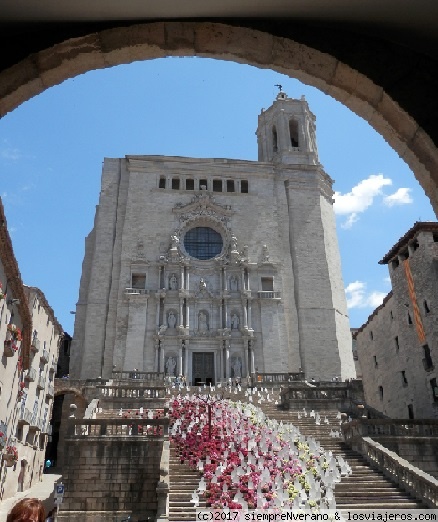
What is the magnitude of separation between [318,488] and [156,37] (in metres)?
13.0

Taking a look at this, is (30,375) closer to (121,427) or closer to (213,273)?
(121,427)

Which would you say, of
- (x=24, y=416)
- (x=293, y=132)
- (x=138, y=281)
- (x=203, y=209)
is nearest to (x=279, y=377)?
(x=138, y=281)

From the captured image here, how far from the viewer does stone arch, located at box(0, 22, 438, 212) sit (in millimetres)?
3568

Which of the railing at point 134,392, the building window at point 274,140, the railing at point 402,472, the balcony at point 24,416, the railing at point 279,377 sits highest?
the building window at point 274,140

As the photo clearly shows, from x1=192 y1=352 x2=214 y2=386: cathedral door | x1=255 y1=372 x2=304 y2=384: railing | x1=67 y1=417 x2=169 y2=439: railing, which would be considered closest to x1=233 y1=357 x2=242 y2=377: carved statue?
x1=192 y1=352 x2=214 y2=386: cathedral door

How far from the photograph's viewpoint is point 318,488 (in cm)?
1323

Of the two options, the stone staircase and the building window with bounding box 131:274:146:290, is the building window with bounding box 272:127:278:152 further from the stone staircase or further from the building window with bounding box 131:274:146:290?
the stone staircase

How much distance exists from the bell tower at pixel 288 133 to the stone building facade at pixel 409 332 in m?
17.1

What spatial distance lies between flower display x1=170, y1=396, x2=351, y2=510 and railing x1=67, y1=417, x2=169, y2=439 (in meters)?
0.96

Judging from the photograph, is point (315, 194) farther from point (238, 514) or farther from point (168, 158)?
point (238, 514)

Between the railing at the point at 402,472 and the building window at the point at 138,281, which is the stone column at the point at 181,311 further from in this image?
the railing at the point at 402,472

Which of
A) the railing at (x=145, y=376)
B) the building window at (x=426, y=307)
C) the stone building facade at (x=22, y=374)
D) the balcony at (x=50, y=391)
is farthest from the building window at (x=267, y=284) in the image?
the balcony at (x=50, y=391)

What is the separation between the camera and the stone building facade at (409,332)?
28922mm

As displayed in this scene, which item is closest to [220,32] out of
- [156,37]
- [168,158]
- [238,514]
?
[156,37]
